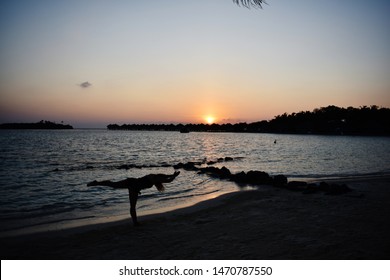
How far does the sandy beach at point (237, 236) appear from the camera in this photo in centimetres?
566

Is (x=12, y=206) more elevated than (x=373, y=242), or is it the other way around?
(x=373, y=242)

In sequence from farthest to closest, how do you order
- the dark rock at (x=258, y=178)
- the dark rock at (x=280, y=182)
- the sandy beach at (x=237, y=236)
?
the dark rock at (x=258, y=178) → the dark rock at (x=280, y=182) → the sandy beach at (x=237, y=236)

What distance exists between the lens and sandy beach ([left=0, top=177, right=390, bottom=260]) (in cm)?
566

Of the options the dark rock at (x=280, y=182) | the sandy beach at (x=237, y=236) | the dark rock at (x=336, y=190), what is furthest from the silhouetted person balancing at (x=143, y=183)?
the dark rock at (x=280, y=182)

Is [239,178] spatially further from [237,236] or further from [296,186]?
[237,236]

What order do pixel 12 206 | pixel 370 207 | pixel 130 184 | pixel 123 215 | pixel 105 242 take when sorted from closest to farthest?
pixel 105 242
pixel 130 184
pixel 370 207
pixel 123 215
pixel 12 206

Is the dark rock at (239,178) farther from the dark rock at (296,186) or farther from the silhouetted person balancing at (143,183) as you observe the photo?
the silhouetted person balancing at (143,183)

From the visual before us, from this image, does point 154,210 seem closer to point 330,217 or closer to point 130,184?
point 130,184

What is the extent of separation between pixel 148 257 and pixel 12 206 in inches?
384

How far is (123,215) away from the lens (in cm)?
1009

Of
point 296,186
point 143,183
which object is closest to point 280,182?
point 296,186

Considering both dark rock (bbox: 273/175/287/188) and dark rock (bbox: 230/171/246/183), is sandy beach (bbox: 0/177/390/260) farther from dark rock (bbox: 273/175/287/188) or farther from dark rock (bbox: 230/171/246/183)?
dark rock (bbox: 230/171/246/183)

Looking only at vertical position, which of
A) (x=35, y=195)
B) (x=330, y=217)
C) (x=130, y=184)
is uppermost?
(x=130, y=184)

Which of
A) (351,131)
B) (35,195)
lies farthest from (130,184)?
(351,131)
